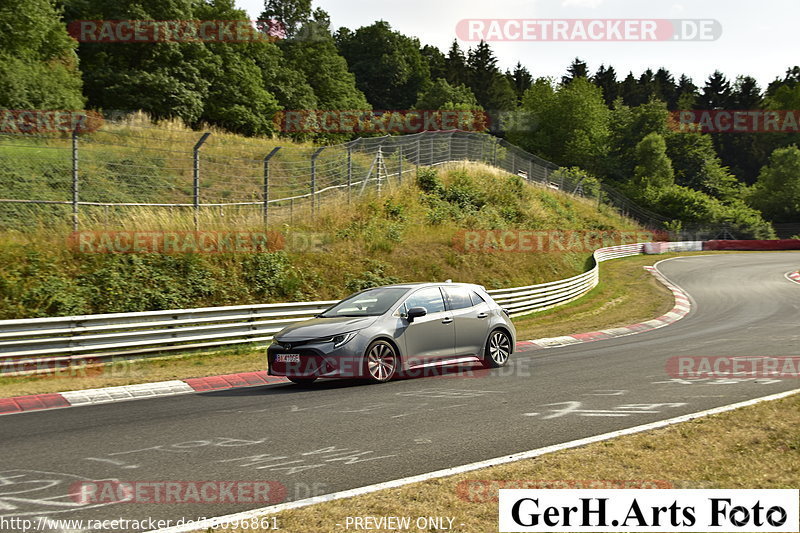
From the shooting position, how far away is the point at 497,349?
13.2 metres

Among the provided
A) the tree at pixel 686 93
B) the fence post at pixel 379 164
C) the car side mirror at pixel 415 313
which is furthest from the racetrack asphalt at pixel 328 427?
the tree at pixel 686 93

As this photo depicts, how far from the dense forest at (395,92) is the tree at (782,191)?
0.14m

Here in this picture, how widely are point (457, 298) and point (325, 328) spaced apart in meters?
2.81

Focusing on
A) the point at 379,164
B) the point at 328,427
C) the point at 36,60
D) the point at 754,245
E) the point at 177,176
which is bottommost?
the point at 328,427

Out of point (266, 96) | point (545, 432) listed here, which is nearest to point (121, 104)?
point (266, 96)

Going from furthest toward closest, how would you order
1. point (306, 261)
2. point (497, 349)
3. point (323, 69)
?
point (323, 69), point (306, 261), point (497, 349)

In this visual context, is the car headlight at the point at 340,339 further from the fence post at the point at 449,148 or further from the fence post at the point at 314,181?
the fence post at the point at 449,148

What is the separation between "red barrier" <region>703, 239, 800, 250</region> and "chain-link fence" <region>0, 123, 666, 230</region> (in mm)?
34638

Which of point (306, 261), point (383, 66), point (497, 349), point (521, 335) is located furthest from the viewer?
point (383, 66)

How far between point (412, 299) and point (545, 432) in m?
4.73

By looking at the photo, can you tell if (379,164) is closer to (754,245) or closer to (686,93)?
(754,245)

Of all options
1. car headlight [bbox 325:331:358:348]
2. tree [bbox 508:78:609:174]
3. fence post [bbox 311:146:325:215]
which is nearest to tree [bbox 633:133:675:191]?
tree [bbox 508:78:609:174]

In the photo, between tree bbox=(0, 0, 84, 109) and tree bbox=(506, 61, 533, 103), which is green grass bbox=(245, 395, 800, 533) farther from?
tree bbox=(506, 61, 533, 103)

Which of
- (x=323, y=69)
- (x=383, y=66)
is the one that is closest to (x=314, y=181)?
(x=323, y=69)
